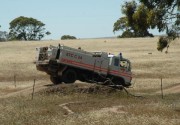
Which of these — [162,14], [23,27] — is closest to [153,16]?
[162,14]

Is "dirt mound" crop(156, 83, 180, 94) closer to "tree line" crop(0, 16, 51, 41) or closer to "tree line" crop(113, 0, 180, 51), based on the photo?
"tree line" crop(113, 0, 180, 51)

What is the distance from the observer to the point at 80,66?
1387 inches

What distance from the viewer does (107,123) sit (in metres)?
18.1

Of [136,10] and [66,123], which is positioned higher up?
[136,10]

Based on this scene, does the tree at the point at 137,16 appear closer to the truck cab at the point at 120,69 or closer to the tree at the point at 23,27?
the truck cab at the point at 120,69

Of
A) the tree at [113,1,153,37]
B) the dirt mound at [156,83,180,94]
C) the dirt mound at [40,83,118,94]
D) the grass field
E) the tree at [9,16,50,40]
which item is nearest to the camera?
the grass field

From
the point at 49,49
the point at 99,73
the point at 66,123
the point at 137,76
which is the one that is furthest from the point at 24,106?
the point at 137,76

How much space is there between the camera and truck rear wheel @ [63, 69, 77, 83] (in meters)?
34.9

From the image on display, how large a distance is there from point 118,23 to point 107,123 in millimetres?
127557

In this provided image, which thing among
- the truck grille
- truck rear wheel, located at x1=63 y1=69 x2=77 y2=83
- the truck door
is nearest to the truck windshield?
the truck door

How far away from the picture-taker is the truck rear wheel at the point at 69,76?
34.9 metres

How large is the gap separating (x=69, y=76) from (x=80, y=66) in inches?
45.4

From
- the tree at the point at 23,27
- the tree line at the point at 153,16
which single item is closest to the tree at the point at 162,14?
the tree line at the point at 153,16

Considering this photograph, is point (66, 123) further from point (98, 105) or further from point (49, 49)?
point (49, 49)
